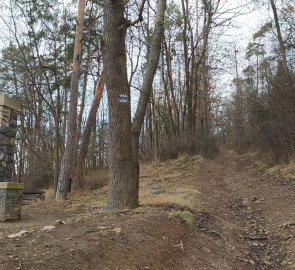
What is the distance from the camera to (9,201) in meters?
8.24

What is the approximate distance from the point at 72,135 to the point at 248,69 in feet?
89.5

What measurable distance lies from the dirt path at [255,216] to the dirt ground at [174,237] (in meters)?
0.01

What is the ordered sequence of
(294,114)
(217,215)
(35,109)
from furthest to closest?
(35,109), (294,114), (217,215)

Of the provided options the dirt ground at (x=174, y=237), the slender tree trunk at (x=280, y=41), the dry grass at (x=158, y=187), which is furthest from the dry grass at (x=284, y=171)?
the slender tree trunk at (x=280, y=41)

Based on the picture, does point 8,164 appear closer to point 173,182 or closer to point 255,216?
point 173,182

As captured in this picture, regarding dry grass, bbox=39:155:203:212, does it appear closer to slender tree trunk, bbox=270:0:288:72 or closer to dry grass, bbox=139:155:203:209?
dry grass, bbox=139:155:203:209

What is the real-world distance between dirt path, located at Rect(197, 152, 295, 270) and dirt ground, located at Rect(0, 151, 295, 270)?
0.01 meters

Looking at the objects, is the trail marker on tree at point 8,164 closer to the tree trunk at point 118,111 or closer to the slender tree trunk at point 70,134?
the tree trunk at point 118,111

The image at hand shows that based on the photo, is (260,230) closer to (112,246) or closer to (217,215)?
(217,215)

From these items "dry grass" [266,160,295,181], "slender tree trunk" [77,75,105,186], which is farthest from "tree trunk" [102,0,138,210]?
"slender tree trunk" [77,75,105,186]

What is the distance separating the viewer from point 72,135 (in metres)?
12.4

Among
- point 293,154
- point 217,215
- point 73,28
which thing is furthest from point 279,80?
point 73,28

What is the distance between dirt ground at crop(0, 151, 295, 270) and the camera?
3857 millimetres

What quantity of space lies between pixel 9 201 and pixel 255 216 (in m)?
5.20
